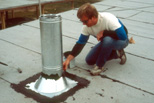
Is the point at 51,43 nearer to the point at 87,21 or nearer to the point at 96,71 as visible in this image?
the point at 87,21

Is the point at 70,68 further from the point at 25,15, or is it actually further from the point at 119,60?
the point at 25,15

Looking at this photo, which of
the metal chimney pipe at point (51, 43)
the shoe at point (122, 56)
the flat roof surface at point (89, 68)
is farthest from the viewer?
the shoe at point (122, 56)

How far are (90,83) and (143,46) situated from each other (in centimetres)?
197

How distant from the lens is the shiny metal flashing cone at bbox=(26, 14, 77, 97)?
2373mm

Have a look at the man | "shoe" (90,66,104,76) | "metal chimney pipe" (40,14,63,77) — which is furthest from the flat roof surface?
"metal chimney pipe" (40,14,63,77)

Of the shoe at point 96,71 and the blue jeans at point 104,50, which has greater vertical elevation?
the blue jeans at point 104,50

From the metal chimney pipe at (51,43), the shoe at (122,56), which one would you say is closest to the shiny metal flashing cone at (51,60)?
the metal chimney pipe at (51,43)

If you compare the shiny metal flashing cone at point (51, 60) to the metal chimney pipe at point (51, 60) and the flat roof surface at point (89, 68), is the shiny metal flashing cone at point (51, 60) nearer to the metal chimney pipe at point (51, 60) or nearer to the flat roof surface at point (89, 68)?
the metal chimney pipe at point (51, 60)

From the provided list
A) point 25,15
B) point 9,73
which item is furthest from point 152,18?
point 25,15

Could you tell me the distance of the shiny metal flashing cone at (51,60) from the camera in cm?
237

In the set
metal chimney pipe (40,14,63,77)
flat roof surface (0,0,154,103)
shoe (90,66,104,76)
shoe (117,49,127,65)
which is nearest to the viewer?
metal chimney pipe (40,14,63,77)

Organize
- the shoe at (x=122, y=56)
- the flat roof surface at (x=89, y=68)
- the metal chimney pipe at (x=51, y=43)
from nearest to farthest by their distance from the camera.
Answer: the metal chimney pipe at (x=51, y=43)
the flat roof surface at (x=89, y=68)
the shoe at (x=122, y=56)

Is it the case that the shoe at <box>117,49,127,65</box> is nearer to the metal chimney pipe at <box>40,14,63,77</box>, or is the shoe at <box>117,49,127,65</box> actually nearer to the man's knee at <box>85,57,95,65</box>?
the man's knee at <box>85,57,95,65</box>

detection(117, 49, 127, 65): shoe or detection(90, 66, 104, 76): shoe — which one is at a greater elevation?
detection(117, 49, 127, 65): shoe
